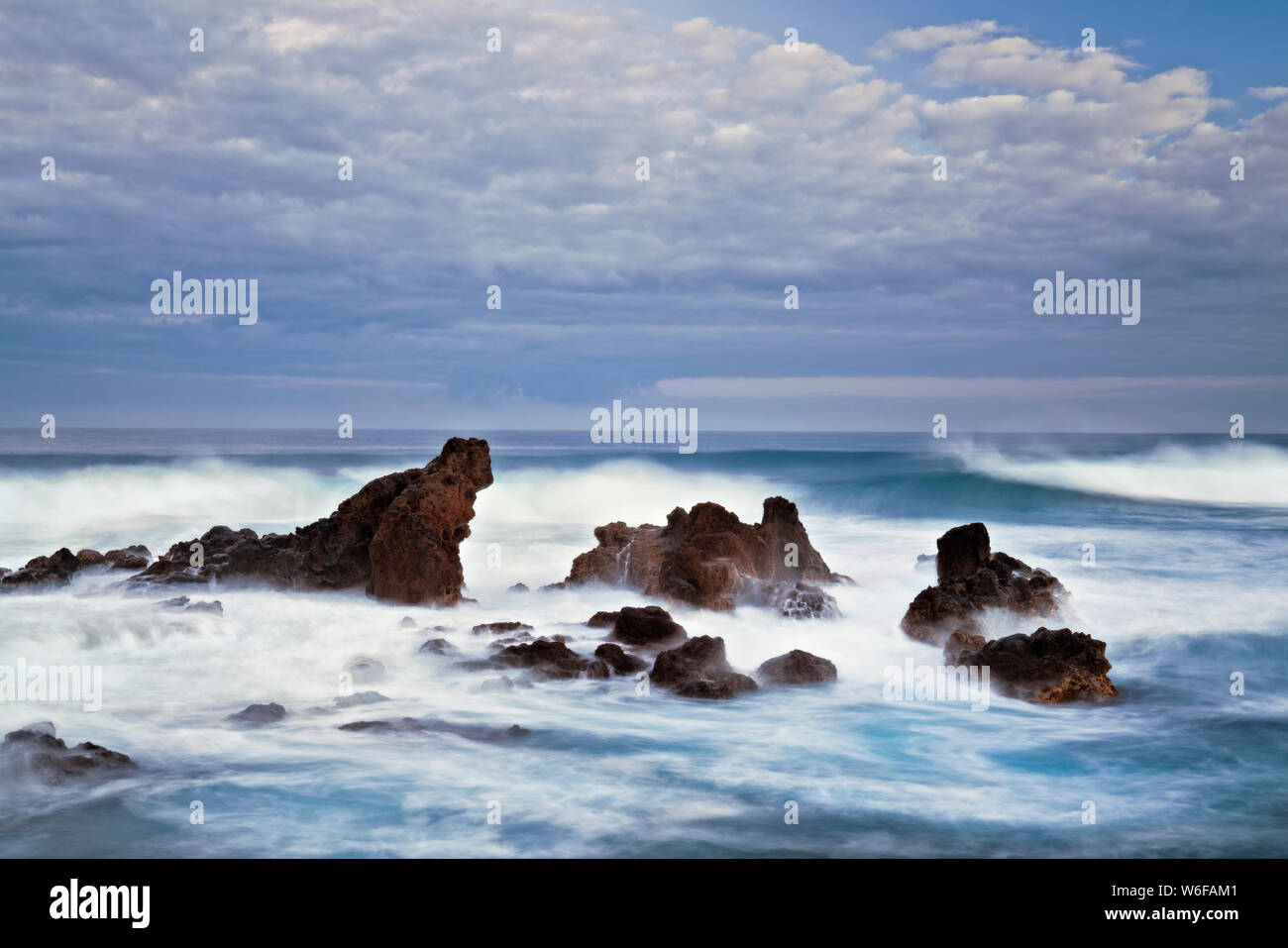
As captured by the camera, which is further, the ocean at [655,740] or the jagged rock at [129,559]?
the jagged rock at [129,559]

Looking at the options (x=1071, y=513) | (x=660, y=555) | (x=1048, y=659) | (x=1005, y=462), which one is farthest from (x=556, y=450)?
(x=1048, y=659)

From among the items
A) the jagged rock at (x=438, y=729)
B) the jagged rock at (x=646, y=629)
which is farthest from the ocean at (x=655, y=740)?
the jagged rock at (x=646, y=629)

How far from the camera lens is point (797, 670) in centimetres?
1163

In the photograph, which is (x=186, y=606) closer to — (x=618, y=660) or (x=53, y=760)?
(x=53, y=760)

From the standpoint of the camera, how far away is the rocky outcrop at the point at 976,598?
13641 millimetres

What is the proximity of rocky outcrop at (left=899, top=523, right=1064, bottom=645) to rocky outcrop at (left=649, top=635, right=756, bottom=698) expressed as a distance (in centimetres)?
352

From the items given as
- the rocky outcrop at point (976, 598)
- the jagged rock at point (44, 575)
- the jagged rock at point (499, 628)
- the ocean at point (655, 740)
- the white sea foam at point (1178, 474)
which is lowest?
the ocean at point (655, 740)

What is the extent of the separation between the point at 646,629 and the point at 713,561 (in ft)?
9.36

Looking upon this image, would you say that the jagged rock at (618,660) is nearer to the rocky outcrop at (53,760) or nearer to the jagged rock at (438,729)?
the jagged rock at (438,729)

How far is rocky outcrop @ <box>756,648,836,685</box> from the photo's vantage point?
455 inches

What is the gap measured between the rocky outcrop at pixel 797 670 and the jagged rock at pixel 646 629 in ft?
5.25

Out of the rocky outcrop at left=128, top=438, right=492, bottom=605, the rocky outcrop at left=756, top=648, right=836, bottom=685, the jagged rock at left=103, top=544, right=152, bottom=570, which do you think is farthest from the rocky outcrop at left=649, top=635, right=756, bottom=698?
the jagged rock at left=103, top=544, right=152, bottom=570

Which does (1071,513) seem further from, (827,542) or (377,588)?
(377,588)

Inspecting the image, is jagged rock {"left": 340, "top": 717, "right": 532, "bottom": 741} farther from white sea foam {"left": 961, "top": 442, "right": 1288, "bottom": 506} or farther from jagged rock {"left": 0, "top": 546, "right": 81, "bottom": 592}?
white sea foam {"left": 961, "top": 442, "right": 1288, "bottom": 506}
